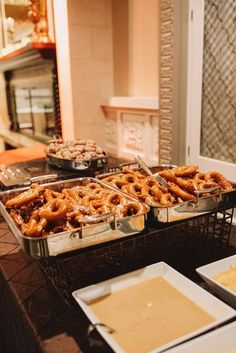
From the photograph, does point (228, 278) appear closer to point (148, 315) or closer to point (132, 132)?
point (148, 315)

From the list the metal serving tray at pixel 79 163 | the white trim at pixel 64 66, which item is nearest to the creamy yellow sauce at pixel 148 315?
the metal serving tray at pixel 79 163

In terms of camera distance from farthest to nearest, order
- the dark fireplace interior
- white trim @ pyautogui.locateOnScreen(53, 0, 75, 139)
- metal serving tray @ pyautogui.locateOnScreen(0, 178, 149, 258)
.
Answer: the dark fireplace interior → white trim @ pyautogui.locateOnScreen(53, 0, 75, 139) → metal serving tray @ pyautogui.locateOnScreen(0, 178, 149, 258)

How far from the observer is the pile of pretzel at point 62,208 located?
0.88 m

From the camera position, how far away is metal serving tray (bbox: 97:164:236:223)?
96 centimetres

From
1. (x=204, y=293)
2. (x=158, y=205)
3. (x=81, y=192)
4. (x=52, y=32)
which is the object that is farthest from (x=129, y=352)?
(x=52, y=32)

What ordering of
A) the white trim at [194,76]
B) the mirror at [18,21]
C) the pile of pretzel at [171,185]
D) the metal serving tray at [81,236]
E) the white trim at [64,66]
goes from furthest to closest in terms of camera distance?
1. the mirror at [18,21]
2. the white trim at [64,66]
3. the white trim at [194,76]
4. the pile of pretzel at [171,185]
5. the metal serving tray at [81,236]

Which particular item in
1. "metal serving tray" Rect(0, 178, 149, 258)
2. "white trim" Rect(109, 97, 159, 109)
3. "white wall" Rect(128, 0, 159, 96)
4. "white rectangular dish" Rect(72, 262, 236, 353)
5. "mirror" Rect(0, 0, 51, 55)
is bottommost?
"white rectangular dish" Rect(72, 262, 236, 353)

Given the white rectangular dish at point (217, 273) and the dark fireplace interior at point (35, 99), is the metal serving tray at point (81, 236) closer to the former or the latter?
the white rectangular dish at point (217, 273)

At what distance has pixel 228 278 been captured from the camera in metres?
0.92

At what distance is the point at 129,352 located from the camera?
27.5 inches

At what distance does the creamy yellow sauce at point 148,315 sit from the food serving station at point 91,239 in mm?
41

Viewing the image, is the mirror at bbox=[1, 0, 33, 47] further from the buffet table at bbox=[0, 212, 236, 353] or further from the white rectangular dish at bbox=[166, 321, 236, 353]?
the white rectangular dish at bbox=[166, 321, 236, 353]

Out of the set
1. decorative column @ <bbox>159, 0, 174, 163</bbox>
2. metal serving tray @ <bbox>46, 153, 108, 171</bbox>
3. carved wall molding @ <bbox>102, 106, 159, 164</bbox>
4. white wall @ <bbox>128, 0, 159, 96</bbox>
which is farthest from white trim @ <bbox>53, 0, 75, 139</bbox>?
metal serving tray @ <bbox>46, 153, 108, 171</bbox>

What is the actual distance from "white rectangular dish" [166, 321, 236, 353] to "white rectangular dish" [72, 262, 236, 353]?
0.07 ft
